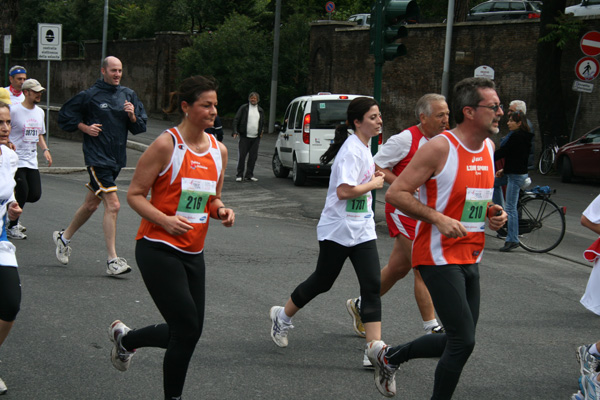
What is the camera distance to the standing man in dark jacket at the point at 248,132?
17797 millimetres

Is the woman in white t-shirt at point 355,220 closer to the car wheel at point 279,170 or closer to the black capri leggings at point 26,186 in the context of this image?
the black capri leggings at point 26,186

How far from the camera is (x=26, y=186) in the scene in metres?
9.32

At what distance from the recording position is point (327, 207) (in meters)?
5.60

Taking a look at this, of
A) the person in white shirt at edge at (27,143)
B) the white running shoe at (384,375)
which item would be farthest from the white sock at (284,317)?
the person in white shirt at edge at (27,143)

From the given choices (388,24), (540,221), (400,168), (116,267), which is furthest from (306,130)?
(400,168)

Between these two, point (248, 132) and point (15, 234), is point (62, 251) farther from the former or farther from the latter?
point (248, 132)

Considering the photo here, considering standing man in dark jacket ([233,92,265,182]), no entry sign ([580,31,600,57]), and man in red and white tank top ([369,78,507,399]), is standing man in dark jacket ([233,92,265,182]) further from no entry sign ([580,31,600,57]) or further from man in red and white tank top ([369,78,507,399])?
man in red and white tank top ([369,78,507,399])

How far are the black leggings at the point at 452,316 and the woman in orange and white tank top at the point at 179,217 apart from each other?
1.17m

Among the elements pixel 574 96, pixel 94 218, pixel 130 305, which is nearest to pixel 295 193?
pixel 94 218

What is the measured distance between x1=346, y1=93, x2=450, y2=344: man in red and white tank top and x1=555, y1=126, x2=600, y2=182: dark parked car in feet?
45.7

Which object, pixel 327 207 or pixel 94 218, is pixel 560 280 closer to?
pixel 327 207

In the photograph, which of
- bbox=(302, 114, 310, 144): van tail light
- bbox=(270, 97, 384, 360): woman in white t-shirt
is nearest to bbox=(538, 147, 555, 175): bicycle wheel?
bbox=(302, 114, 310, 144): van tail light

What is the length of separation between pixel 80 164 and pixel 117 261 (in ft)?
41.5

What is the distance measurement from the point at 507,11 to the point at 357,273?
28.2 m
